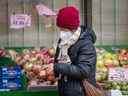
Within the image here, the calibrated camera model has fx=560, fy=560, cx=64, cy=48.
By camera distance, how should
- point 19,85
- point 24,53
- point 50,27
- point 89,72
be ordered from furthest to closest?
1. point 50,27
2. point 24,53
3. point 19,85
4. point 89,72

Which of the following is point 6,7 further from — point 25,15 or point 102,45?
point 102,45

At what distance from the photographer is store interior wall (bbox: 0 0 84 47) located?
643 centimetres

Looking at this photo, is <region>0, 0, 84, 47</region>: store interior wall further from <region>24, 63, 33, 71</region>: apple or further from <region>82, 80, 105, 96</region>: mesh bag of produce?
<region>82, 80, 105, 96</region>: mesh bag of produce

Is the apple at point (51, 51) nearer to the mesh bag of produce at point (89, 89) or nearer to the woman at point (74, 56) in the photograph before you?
the woman at point (74, 56)

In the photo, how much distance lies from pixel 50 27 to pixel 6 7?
0.57 m

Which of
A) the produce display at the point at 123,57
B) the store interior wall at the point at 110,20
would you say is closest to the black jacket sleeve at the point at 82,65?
the produce display at the point at 123,57

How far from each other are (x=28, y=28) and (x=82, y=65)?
197 centimetres

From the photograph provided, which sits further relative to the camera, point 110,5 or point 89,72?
point 110,5

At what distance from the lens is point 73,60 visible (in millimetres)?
4707

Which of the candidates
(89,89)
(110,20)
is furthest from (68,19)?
(110,20)

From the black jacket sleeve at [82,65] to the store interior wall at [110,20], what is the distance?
208 centimetres

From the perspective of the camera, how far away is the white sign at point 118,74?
575 centimetres

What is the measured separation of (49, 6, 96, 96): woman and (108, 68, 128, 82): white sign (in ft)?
3.26

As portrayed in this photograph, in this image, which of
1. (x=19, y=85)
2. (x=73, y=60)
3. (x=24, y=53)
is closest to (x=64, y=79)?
(x=73, y=60)
